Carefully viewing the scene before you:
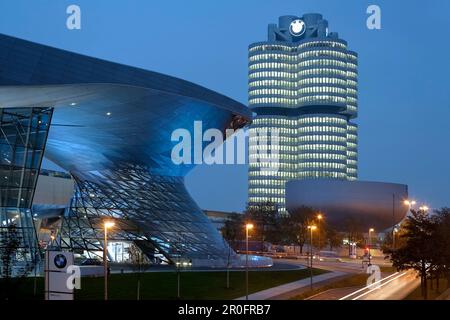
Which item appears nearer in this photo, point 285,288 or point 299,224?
point 285,288

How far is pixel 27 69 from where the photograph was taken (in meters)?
43.9

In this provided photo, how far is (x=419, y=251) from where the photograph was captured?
138 feet

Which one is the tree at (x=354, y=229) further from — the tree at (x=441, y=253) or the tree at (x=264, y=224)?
the tree at (x=441, y=253)

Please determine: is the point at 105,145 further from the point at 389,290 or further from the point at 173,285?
the point at 389,290

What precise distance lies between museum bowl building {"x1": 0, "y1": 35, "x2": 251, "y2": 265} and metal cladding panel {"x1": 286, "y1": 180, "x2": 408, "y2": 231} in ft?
207

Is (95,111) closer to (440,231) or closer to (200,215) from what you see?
(200,215)

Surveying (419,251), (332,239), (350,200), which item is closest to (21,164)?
(419,251)

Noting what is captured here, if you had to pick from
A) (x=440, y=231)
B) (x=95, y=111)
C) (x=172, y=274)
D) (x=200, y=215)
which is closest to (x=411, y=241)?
(x=440, y=231)

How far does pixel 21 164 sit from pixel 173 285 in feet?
49.1

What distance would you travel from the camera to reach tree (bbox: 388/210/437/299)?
41031 millimetres

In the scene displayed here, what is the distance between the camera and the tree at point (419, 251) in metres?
41.0

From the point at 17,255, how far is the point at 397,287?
24.2 metres

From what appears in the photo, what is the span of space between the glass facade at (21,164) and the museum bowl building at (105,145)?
0.07 meters

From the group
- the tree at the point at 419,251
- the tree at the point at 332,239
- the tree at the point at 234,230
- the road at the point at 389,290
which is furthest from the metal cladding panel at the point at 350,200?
the tree at the point at 419,251
